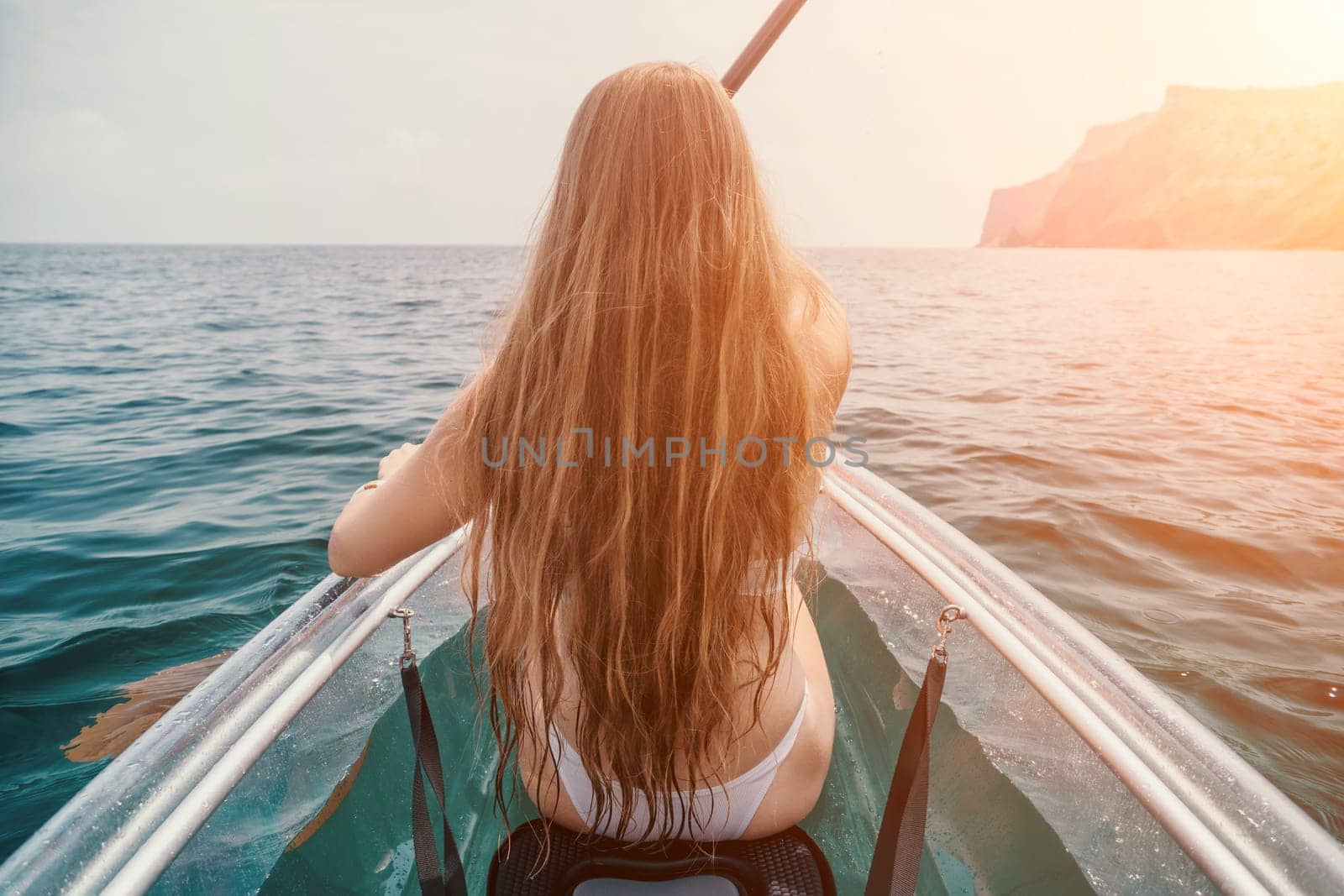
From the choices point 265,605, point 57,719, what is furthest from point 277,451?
point 57,719

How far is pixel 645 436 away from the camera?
1.12 metres

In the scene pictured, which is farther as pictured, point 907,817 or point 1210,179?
point 1210,179

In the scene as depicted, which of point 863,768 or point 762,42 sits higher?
point 762,42

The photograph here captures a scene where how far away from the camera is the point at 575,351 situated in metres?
1.09

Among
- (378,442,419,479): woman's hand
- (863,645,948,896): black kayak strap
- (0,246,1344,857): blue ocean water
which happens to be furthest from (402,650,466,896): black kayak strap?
(863,645,948,896): black kayak strap

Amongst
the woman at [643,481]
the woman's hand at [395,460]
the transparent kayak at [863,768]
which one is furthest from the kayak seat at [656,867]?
the woman's hand at [395,460]

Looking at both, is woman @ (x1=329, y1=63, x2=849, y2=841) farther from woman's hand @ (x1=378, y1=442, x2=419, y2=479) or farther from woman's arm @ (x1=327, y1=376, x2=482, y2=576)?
woman's hand @ (x1=378, y1=442, x2=419, y2=479)

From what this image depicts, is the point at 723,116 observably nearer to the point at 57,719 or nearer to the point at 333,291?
the point at 57,719

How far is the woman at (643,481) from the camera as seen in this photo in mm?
1109

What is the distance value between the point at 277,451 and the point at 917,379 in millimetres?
6880

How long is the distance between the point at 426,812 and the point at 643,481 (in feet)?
2.45

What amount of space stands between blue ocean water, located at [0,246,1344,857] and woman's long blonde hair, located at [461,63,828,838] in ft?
0.85

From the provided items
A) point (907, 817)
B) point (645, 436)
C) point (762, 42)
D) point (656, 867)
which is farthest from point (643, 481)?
point (762, 42)

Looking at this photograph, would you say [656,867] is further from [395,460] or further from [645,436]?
[395,460]
